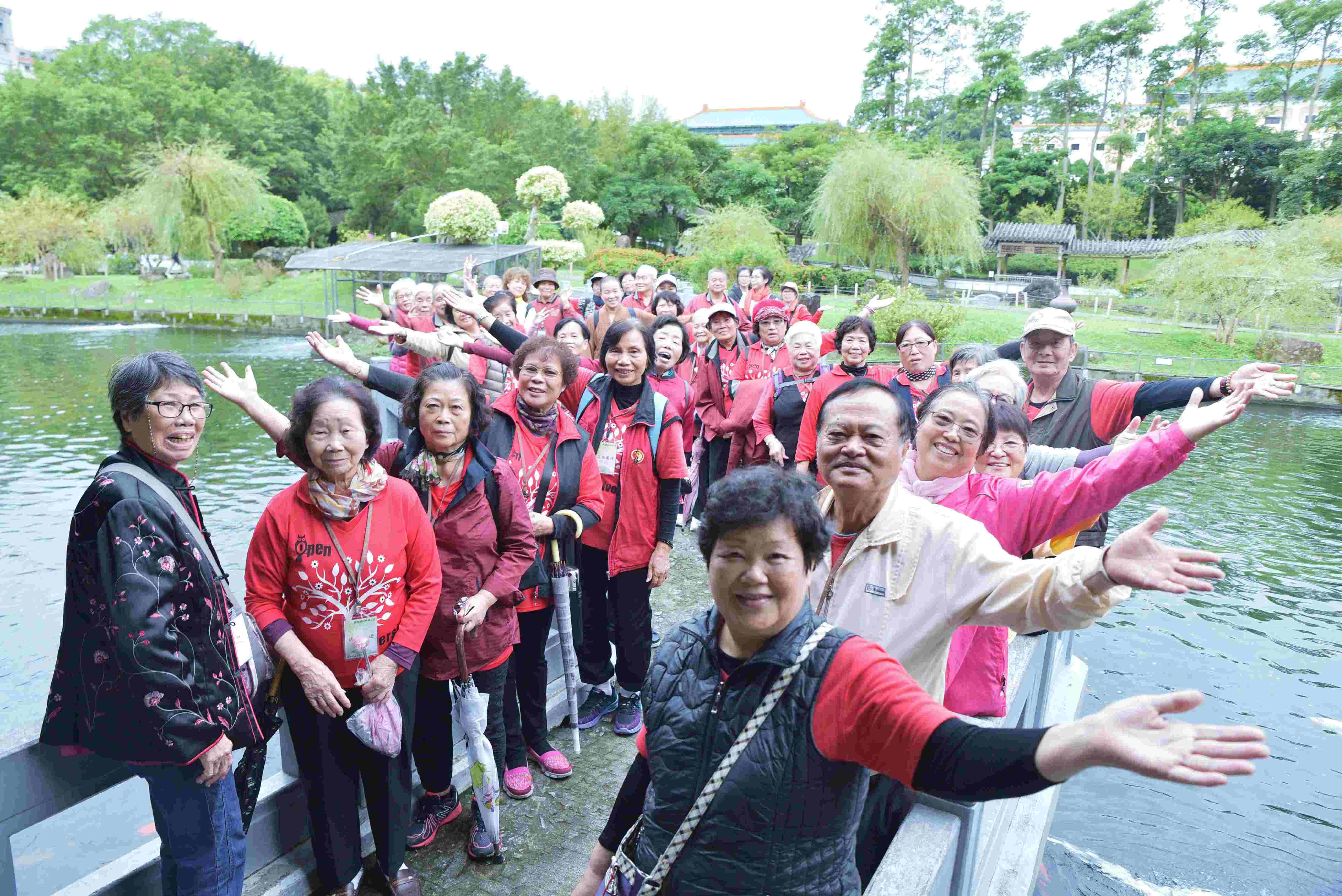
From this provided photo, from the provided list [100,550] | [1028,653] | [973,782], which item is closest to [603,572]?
[1028,653]

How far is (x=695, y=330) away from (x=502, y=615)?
16.2 feet

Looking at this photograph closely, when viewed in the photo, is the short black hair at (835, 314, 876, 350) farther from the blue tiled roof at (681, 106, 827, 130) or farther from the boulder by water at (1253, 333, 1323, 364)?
the blue tiled roof at (681, 106, 827, 130)

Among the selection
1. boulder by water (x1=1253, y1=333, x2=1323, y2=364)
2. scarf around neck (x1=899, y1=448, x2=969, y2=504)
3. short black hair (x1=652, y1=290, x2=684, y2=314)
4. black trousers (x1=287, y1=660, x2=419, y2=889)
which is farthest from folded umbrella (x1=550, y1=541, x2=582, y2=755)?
boulder by water (x1=1253, y1=333, x2=1323, y2=364)

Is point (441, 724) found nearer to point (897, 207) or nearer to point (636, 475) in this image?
point (636, 475)

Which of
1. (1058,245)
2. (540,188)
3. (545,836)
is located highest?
(540,188)

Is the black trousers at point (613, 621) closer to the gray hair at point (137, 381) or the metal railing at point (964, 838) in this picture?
the metal railing at point (964, 838)

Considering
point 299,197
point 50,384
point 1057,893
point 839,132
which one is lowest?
point 1057,893

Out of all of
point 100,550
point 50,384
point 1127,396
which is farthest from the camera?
point 50,384

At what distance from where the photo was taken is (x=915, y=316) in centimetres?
2234

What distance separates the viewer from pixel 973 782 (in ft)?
4.18

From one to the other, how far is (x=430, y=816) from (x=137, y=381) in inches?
81.5

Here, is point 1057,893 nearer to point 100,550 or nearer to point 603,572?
point 603,572

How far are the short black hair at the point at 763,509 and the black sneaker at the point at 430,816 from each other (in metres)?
2.32

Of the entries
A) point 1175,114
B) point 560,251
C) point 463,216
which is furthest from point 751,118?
point 463,216
